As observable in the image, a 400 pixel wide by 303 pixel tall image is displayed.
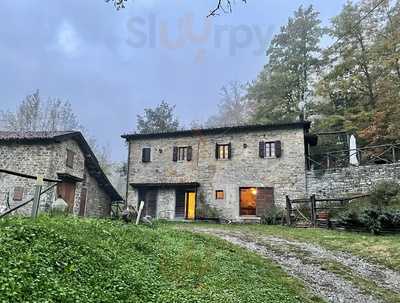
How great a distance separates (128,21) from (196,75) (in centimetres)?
13543

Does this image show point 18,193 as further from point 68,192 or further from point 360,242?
point 360,242

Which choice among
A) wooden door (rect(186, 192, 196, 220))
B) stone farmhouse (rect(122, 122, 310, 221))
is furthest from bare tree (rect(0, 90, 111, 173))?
wooden door (rect(186, 192, 196, 220))

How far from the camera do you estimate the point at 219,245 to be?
10117 millimetres

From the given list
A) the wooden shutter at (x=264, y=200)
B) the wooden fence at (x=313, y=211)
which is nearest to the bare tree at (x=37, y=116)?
the wooden shutter at (x=264, y=200)

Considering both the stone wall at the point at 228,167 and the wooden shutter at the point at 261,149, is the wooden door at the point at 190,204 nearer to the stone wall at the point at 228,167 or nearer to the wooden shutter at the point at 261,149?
the stone wall at the point at 228,167

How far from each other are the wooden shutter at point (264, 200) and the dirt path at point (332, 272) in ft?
29.6

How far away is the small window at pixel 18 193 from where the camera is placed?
17.3 m

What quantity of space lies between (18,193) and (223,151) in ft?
39.6

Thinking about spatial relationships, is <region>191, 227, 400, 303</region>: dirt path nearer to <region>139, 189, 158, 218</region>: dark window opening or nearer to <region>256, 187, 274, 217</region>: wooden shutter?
<region>256, 187, 274, 217</region>: wooden shutter

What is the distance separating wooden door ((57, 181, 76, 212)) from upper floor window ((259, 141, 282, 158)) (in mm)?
11399

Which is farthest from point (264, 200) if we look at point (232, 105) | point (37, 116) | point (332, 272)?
point (232, 105)

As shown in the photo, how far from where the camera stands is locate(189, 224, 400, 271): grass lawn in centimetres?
973

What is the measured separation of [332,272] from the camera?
827 cm

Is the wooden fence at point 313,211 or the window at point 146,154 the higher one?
the window at point 146,154
